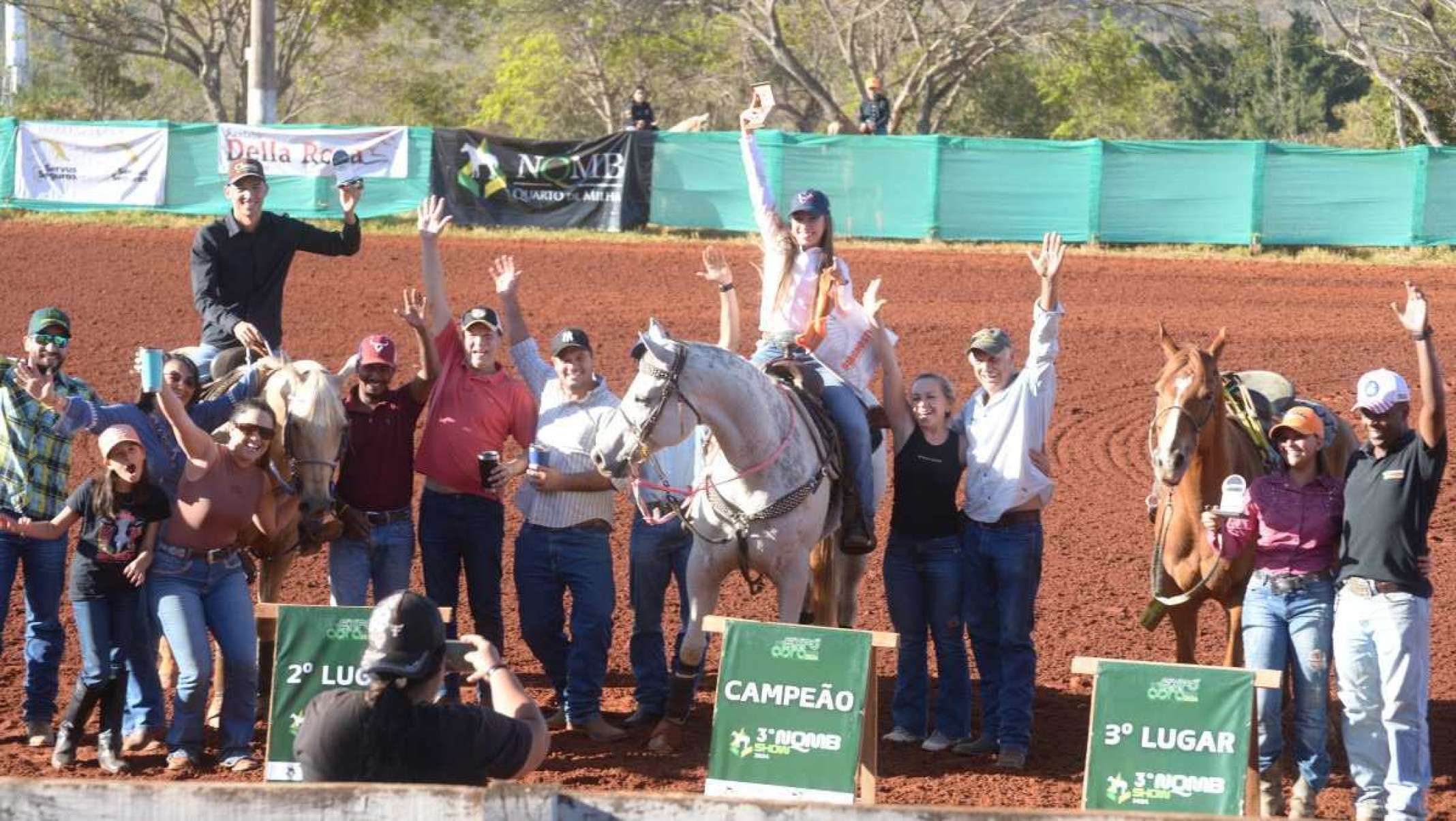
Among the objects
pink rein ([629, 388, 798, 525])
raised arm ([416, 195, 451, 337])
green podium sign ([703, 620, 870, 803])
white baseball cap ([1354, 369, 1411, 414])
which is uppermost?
raised arm ([416, 195, 451, 337])

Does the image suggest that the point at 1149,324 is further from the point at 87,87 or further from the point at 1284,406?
the point at 87,87

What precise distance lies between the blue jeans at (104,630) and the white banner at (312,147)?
18.2 m

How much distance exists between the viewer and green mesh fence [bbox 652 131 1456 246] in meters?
24.6

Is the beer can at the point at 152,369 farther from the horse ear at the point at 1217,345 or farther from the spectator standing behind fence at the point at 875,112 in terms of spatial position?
the spectator standing behind fence at the point at 875,112

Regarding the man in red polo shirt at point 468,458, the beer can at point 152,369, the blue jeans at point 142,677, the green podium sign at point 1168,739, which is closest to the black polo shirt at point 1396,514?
the green podium sign at point 1168,739

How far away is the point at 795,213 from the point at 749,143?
721mm

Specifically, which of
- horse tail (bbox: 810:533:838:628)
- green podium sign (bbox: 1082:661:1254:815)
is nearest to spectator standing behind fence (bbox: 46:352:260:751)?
horse tail (bbox: 810:533:838:628)

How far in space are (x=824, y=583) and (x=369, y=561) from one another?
2347 mm

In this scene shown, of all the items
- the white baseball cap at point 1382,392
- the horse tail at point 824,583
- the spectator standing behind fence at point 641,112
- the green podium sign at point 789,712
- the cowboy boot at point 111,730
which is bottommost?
the cowboy boot at point 111,730

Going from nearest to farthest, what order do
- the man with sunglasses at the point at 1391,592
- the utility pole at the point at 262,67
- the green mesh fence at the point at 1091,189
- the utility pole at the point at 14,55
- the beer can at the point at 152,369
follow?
the man with sunglasses at the point at 1391,592 < the beer can at the point at 152,369 < the green mesh fence at the point at 1091,189 < the utility pole at the point at 262,67 < the utility pole at the point at 14,55

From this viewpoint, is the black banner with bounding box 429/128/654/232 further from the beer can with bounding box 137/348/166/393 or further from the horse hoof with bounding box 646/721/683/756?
the beer can with bounding box 137/348/166/393

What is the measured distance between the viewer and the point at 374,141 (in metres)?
25.6

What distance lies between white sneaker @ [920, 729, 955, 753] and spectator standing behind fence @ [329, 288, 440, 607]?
2709 mm

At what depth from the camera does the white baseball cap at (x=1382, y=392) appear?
6832 mm
